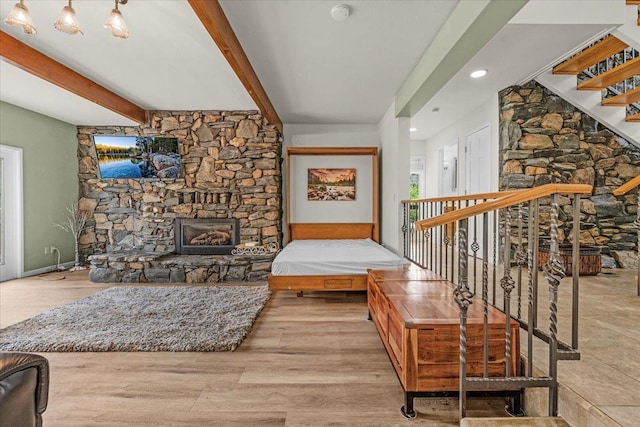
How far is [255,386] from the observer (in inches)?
73.6

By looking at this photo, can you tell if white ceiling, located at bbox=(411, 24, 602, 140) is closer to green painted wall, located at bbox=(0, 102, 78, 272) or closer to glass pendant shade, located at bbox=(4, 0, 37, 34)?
glass pendant shade, located at bbox=(4, 0, 37, 34)

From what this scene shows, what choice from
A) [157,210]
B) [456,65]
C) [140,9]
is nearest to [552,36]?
[456,65]

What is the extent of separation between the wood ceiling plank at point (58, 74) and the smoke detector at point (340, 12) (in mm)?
3015

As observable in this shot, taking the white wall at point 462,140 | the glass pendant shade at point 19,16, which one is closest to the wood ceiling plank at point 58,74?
the glass pendant shade at point 19,16

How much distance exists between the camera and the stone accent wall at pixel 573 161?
3949mm

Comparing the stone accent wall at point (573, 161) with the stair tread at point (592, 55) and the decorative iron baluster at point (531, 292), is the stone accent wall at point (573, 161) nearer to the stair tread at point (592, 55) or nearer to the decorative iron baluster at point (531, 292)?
the stair tread at point (592, 55)

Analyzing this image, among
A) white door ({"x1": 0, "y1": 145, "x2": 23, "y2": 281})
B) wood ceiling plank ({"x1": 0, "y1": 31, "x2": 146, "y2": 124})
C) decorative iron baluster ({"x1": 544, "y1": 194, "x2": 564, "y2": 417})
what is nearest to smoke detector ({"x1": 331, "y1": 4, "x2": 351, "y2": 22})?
decorative iron baluster ({"x1": 544, "y1": 194, "x2": 564, "y2": 417})

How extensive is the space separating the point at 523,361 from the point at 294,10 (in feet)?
9.06

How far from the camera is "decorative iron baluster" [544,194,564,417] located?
133 centimetres

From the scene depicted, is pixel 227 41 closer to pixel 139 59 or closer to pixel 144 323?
pixel 139 59

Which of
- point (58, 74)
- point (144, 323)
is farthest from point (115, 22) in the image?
point (144, 323)

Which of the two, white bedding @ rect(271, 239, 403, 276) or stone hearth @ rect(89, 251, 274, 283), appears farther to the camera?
stone hearth @ rect(89, 251, 274, 283)

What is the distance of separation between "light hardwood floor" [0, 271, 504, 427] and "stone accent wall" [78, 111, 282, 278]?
2.54 meters

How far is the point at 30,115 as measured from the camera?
15.3 feet
